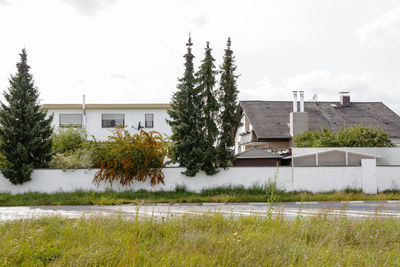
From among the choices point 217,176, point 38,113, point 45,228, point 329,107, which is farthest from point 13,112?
point 329,107

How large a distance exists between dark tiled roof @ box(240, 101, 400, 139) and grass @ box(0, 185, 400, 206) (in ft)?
48.6

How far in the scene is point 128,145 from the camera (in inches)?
743

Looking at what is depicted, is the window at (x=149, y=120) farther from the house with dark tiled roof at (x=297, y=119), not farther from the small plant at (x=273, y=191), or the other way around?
the small plant at (x=273, y=191)

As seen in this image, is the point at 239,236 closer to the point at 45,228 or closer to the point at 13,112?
the point at 45,228

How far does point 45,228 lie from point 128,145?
1146 cm

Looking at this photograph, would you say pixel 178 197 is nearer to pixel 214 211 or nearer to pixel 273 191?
pixel 214 211

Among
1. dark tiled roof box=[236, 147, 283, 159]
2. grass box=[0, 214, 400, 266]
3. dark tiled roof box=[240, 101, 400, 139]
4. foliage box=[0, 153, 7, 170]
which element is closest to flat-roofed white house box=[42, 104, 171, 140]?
dark tiled roof box=[240, 101, 400, 139]

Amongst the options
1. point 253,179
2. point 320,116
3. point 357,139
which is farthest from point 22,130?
point 320,116

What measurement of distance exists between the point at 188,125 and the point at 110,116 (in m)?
16.7

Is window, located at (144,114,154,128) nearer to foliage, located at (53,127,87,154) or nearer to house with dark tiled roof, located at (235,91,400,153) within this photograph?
foliage, located at (53,127,87,154)

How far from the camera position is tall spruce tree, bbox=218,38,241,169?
19.4m

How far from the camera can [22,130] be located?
63.2 feet

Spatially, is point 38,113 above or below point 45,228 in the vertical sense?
above

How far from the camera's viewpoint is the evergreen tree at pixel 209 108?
19.1m
